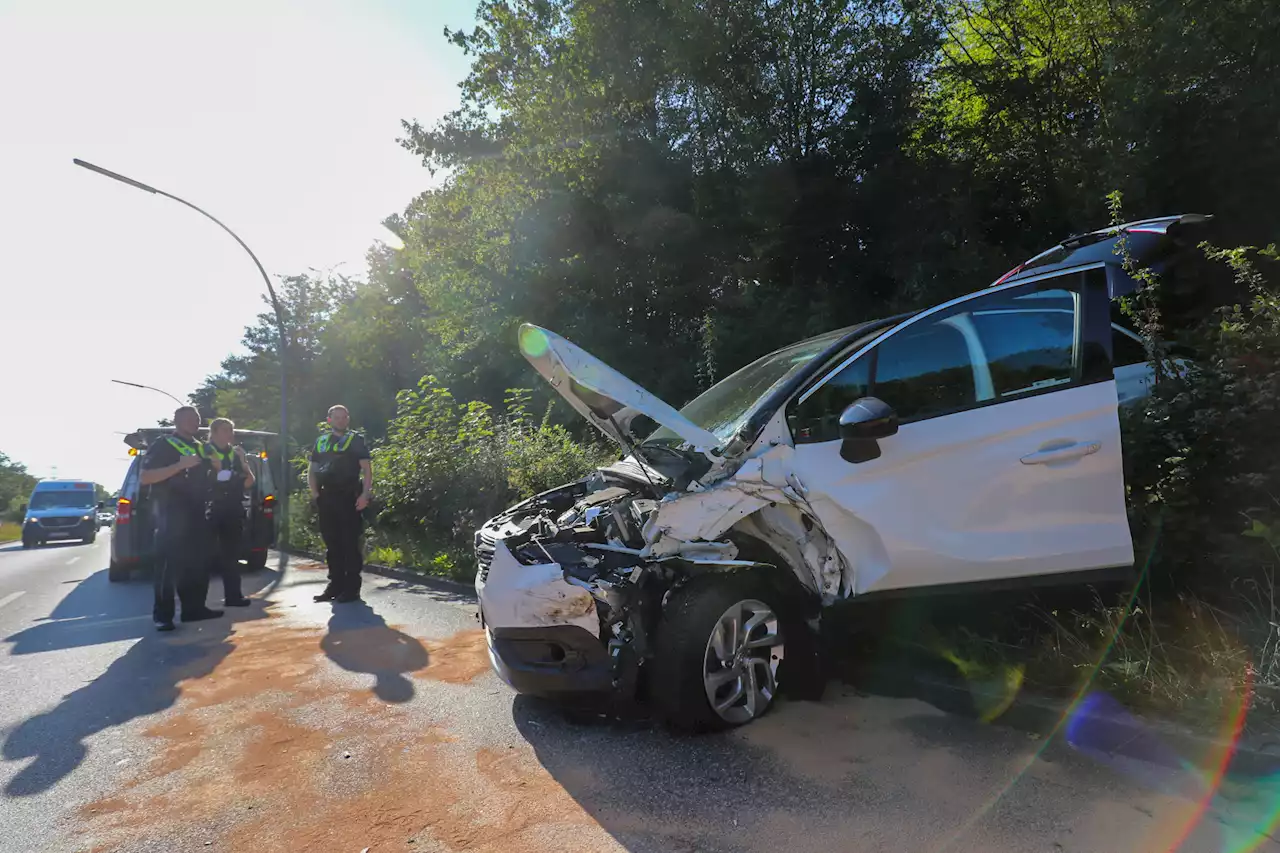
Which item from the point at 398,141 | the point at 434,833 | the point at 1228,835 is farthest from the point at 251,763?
the point at 398,141

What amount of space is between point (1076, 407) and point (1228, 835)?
68.9 inches

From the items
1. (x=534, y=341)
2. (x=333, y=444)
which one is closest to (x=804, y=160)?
(x=333, y=444)

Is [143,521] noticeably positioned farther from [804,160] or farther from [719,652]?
[804,160]

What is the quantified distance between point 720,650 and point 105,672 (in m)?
4.25

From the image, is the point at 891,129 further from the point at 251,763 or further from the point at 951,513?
the point at 251,763

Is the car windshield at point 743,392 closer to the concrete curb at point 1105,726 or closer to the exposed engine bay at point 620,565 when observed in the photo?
the exposed engine bay at point 620,565

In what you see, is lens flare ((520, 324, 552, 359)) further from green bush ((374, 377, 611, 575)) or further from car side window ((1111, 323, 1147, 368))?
green bush ((374, 377, 611, 575))

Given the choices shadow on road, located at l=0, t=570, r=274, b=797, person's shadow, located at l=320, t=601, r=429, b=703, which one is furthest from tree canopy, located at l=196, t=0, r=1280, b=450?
shadow on road, located at l=0, t=570, r=274, b=797

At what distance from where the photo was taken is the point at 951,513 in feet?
11.4

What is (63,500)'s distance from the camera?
2470 centimetres

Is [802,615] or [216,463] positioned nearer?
[802,615]

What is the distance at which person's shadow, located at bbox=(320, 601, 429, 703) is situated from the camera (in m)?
4.54

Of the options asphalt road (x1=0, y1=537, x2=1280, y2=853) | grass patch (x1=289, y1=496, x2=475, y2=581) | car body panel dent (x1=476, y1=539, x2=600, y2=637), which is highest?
car body panel dent (x1=476, y1=539, x2=600, y2=637)

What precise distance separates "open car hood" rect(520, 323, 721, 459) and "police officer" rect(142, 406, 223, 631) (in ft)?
13.3
